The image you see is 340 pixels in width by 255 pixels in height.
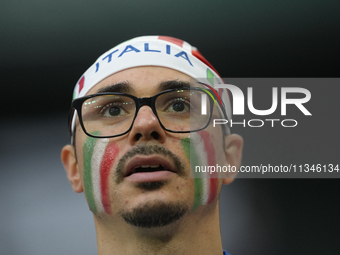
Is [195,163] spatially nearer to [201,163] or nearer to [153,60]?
[201,163]

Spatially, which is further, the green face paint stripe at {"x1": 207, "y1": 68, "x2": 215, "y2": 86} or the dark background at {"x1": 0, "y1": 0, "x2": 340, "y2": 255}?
the dark background at {"x1": 0, "y1": 0, "x2": 340, "y2": 255}

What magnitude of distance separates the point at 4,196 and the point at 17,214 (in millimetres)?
133

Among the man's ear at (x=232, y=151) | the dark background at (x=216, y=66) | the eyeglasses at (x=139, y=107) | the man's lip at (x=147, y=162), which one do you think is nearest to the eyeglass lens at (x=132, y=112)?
the eyeglasses at (x=139, y=107)

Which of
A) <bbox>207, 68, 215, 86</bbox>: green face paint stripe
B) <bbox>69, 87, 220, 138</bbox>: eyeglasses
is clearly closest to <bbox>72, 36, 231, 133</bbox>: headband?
<bbox>207, 68, 215, 86</bbox>: green face paint stripe

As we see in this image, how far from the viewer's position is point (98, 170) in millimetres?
1239

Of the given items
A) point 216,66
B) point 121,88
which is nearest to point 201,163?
point 121,88

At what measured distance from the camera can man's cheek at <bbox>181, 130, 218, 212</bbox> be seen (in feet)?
4.04

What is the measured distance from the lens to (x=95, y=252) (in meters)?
1.82

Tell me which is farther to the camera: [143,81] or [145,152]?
[143,81]

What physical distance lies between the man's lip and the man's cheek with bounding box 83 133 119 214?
7 centimetres

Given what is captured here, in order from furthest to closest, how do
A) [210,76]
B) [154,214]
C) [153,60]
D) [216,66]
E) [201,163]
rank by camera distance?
[216,66] → [210,76] → [153,60] → [201,163] → [154,214]

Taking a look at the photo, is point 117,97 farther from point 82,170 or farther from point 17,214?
point 17,214

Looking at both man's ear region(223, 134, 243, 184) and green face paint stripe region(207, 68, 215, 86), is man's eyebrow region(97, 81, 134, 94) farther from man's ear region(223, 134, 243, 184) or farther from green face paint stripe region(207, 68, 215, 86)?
man's ear region(223, 134, 243, 184)

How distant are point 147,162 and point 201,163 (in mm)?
203
